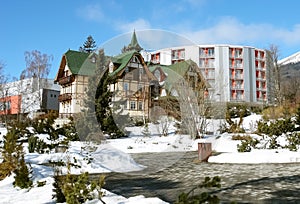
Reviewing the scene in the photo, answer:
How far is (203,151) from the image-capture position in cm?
995

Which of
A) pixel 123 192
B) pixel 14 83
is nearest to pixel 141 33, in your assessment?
pixel 123 192

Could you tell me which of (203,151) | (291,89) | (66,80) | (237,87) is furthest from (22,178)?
(237,87)

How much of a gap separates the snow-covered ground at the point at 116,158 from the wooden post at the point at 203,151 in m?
0.20

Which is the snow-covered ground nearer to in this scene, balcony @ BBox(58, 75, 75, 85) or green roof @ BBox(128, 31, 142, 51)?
green roof @ BBox(128, 31, 142, 51)

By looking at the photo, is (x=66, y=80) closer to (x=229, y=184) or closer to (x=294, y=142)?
(x=294, y=142)

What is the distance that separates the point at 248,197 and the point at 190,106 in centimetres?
1099

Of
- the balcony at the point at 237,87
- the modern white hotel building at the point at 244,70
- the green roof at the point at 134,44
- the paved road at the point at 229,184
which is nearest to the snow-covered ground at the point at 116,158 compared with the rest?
the paved road at the point at 229,184

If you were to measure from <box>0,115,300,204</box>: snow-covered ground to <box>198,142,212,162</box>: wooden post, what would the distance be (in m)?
0.20

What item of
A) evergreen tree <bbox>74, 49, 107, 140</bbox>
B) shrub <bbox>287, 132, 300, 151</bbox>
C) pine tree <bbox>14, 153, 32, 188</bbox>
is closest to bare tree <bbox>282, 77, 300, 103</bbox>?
shrub <bbox>287, 132, 300, 151</bbox>

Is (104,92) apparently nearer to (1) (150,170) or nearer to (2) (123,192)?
(1) (150,170)

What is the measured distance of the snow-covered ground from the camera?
4812 mm

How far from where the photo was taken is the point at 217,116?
57.9 ft

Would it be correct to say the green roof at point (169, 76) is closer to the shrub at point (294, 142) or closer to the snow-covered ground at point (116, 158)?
the snow-covered ground at point (116, 158)

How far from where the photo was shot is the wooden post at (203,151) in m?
9.84
